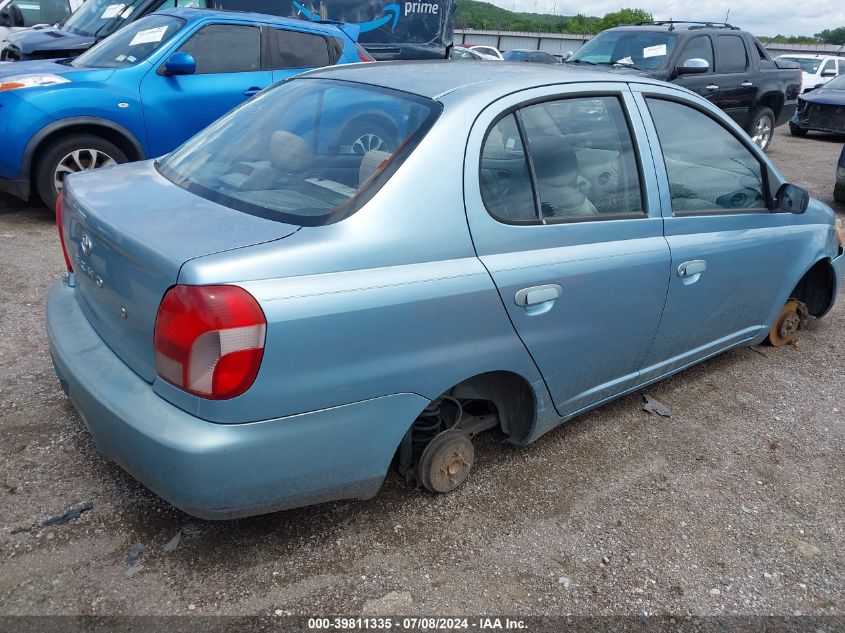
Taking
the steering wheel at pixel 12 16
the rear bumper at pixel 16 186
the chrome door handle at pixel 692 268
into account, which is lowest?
the rear bumper at pixel 16 186

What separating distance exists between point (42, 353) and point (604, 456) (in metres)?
2.85

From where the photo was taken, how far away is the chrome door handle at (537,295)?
2594 mm

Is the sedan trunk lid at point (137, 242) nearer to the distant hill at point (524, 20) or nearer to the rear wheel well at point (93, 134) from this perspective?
the rear wheel well at point (93, 134)

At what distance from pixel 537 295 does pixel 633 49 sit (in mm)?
7697

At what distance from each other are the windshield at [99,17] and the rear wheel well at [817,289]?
7001mm

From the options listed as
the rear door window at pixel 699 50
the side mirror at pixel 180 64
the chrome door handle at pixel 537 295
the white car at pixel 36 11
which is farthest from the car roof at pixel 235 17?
the chrome door handle at pixel 537 295

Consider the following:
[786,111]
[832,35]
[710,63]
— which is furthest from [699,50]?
[832,35]

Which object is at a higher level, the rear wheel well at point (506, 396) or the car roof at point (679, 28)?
the car roof at point (679, 28)

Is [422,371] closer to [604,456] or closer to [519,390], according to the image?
[519,390]

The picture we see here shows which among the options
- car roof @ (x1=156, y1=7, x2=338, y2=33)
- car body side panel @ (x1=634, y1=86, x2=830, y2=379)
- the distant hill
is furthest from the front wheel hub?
the distant hill

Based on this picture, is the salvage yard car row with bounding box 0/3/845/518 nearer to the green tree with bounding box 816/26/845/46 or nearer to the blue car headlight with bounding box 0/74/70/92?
the blue car headlight with bounding box 0/74/70/92

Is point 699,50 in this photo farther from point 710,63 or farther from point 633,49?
point 633,49

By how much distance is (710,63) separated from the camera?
31.7ft

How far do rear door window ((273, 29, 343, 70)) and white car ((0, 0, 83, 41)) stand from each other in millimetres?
5306
